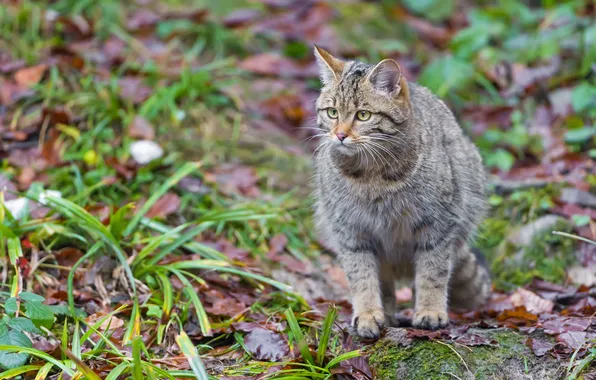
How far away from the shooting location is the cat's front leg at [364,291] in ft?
11.7

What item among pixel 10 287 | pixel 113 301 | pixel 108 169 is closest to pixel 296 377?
pixel 113 301

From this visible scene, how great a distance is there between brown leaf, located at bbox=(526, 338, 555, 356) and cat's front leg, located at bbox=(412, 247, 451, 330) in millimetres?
424

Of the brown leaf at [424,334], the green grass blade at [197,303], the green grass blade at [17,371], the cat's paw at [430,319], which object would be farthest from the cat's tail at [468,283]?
the green grass blade at [17,371]

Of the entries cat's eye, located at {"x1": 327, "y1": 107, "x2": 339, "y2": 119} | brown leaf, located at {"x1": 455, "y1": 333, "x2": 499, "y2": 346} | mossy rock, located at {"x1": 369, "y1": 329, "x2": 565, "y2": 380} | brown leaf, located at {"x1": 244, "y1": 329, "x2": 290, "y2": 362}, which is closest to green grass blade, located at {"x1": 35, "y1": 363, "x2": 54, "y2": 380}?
brown leaf, located at {"x1": 244, "y1": 329, "x2": 290, "y2": 362}

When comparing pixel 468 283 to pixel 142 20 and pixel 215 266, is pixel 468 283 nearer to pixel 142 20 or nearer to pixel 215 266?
pixel 215 266

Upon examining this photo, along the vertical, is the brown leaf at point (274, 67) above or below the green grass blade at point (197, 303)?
above

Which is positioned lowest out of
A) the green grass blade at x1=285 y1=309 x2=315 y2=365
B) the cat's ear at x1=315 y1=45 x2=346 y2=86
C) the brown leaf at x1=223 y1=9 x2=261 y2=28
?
the green grass blade at x1=285 y1=309 x2=315 y2=365

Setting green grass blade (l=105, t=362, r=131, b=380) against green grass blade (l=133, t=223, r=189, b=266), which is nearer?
green grass blade (l=105, t=362, r=131, b=380)

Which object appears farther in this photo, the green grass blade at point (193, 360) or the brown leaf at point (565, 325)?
the brown leaf at point (565, 325)

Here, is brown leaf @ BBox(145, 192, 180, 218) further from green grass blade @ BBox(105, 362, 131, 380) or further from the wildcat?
green grass blade @ BBox(105, 362, 131, 380)

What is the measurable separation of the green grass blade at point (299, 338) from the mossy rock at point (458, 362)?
31 centimetres

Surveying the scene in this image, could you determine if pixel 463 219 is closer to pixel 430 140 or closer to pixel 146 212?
pixel 430 140

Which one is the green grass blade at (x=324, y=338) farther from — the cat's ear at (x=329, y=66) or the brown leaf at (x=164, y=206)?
the brown leaf at (x=164, y=206)

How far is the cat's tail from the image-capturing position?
4.22 meters
